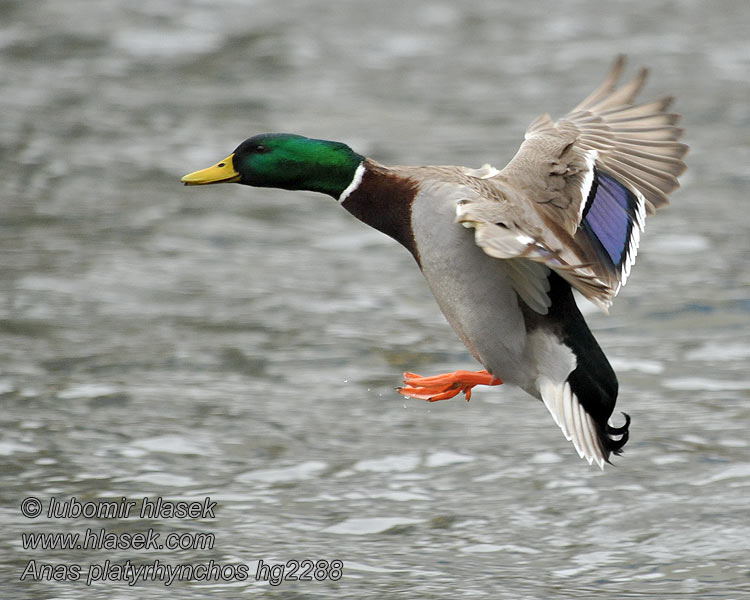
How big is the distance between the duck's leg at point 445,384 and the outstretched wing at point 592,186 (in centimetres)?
59

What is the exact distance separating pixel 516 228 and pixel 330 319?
3.79 m

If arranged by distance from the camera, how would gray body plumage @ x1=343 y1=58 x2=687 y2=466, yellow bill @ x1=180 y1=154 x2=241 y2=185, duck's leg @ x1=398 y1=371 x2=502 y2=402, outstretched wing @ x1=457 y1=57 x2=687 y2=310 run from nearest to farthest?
outstretched wing @ x1=457 y1=57 x2=687 y2=310 < gray body plumage @ x1=343 y1=58 x2=687 y2=466 < yellow bill @ x1=180 y1=154 x2=241 y2=185 < duck's leg @ x1=398 y1=371 x2=502 y2=402

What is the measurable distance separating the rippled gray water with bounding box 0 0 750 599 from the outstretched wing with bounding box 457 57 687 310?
4.16ft

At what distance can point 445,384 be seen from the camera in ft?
18.4

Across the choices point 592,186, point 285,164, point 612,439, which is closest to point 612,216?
point 592,186

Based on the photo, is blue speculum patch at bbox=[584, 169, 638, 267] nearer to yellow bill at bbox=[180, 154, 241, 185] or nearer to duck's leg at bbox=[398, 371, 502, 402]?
duck's leg at bbox=[398, 371, 502, 402]

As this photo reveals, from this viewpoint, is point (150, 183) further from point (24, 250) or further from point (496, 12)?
point (496, 12)

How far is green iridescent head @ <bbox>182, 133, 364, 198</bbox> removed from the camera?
546 centimetres

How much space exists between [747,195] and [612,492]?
4193mm

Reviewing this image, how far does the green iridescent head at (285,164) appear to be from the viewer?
5457mm

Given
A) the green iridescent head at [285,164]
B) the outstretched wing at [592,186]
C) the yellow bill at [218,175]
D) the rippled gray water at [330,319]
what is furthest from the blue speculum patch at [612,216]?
the yellow bill at [218,175]

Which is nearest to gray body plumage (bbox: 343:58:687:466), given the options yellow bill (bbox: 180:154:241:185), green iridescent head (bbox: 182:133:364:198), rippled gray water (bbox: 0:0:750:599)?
green iridescent head (bbox: 182:133:364:198)

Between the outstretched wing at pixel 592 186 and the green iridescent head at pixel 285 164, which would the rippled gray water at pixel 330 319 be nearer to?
the outstretched wing at pixel 592 186

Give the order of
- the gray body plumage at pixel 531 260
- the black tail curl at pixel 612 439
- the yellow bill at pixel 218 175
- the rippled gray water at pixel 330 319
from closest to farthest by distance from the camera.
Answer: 1. the gray body plumage at pixel 531 260
2. the black tail curl at pixel 612 439
3. the yellow bill at pixel 218 175
4. the rippled gray water at pixel 330 319
